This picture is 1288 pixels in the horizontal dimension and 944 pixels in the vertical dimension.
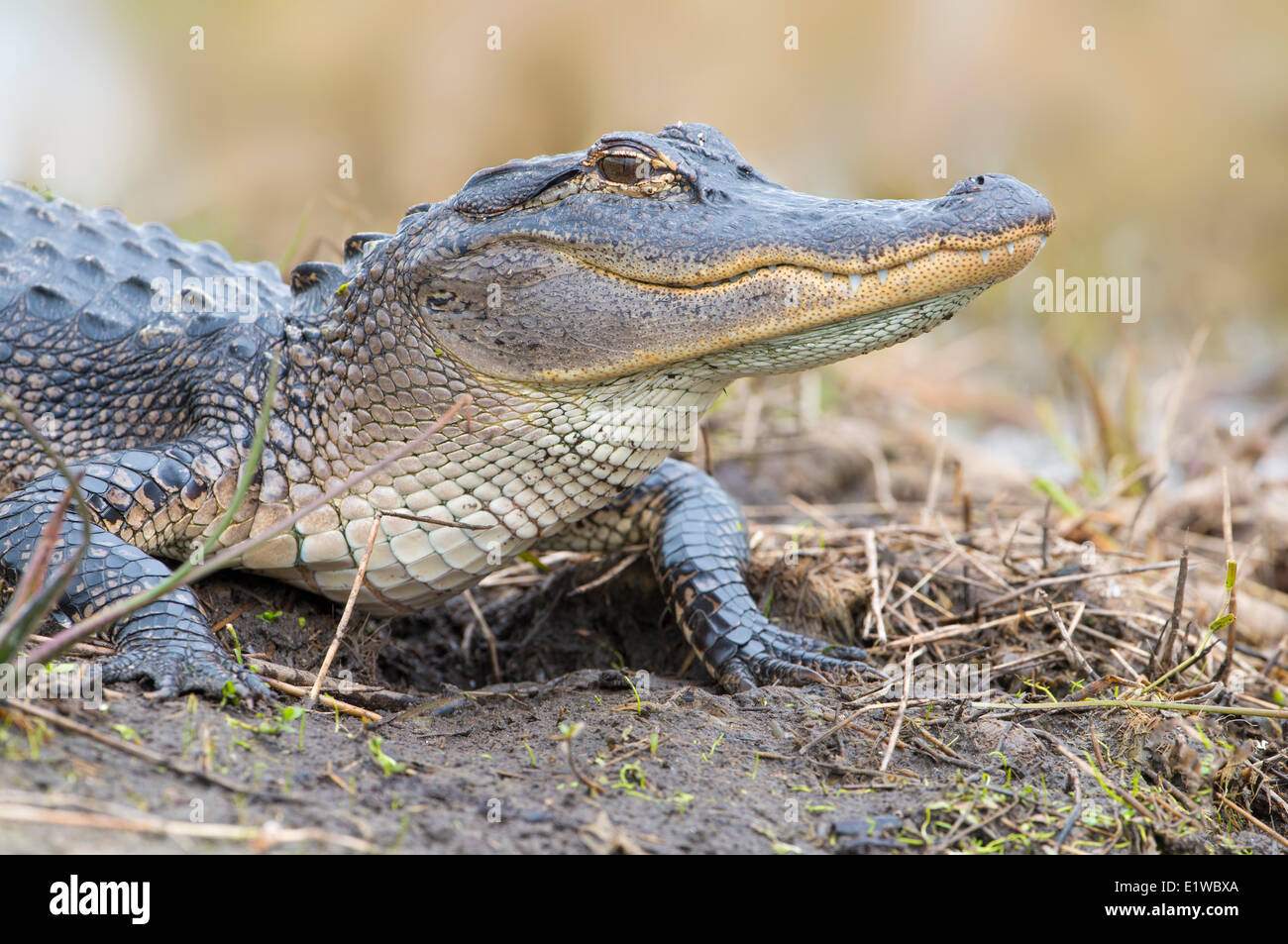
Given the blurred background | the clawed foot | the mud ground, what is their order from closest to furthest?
1. the mud ground
2. the clawed foot
3. the blurred background

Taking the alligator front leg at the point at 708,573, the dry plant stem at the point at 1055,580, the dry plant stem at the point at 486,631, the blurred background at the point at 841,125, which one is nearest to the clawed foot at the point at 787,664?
the alligator front leg at the point at 708,573

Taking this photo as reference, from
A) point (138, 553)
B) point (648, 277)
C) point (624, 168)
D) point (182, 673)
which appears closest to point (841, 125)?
point (624, 168)

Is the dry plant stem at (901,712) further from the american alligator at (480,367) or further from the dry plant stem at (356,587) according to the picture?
the dry plant stem at (356,587)

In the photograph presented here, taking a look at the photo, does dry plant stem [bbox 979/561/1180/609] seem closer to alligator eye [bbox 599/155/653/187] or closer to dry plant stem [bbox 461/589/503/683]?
dry plant stem [bbox 461/589/503/683]

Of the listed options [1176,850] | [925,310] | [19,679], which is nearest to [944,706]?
[1176,850]

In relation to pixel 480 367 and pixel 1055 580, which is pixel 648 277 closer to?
pixel 480 367

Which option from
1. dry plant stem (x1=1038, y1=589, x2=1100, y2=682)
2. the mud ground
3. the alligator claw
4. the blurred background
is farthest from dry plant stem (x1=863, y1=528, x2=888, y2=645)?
the blurred background

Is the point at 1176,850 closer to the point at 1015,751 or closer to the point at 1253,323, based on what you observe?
the point at 1015,751

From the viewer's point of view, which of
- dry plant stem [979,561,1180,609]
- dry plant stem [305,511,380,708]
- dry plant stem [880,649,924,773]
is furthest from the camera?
dry plant stem [979,561,1180,609]
